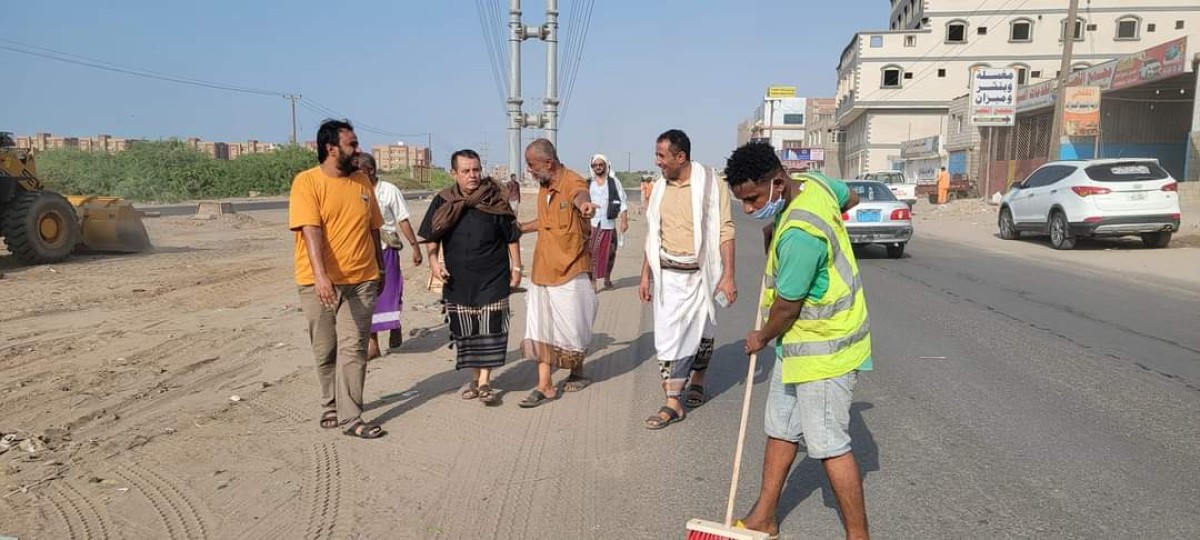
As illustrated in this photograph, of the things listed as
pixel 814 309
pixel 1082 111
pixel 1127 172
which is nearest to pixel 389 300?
pixel 814 309

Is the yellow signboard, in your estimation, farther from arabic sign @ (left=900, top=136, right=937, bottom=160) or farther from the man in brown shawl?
the man in brown shawl

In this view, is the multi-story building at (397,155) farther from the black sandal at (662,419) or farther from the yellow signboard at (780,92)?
the black sandal at (662,419)

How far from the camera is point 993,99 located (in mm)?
33906

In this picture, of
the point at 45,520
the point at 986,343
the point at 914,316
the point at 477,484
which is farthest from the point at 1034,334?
the point at 45,520

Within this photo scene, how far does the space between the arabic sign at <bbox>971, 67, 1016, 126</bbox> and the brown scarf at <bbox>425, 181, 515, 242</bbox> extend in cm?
3384

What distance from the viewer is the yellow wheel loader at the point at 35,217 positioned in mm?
12492

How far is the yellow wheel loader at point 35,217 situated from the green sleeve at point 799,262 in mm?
13527

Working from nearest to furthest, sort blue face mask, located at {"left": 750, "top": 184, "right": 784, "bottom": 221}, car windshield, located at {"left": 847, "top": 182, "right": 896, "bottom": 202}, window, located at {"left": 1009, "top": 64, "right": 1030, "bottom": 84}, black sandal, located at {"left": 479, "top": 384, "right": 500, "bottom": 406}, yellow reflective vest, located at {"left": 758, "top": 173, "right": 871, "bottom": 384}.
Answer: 1. yellow reflective vest, located at {"left": 758, "top": 173, "right": 871, "bottom": 384}
2. blue face mask, located at {"left": 750, "top": 184, "right": 784, "bottom": 221}
3. black sandal, located at {"left": 479, "top": 384, "right": 500, "bottom": 406}
4. car windshield, located at {"left": 847, "top": 182, "right": 896, "bottom": 202}
5. window, located at {"left": 1009, "top": 64, "right": 1030, "bottom": 84}

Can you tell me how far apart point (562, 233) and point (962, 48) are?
65.0 meters

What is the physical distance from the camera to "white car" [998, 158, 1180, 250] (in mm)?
13688

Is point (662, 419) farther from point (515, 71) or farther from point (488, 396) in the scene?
point (515, 71)

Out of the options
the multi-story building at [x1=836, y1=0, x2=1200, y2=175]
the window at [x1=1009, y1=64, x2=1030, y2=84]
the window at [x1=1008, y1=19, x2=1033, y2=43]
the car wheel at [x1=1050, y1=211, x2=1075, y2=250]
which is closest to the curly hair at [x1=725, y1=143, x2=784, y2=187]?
the car wheel at [x1=1050, y1=211, x2=1075, y2=250]

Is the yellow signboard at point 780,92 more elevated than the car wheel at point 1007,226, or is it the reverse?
the yellow signboard at point 780,92

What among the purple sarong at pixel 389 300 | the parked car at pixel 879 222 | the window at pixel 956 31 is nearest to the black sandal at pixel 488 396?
the purple sarong at pixel 389 300
